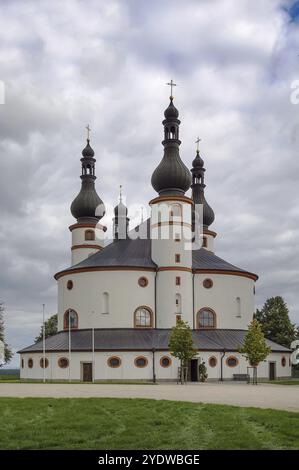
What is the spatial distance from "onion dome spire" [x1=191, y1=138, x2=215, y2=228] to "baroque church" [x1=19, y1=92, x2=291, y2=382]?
16.8m

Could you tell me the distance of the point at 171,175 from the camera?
219ft

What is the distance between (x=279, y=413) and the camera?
20969 mm

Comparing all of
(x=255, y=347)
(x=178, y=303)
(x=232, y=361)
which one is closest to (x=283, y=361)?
(x=232, y=361)

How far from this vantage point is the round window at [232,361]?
6278cm

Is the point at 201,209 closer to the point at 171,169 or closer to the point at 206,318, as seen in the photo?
the point at 171,169

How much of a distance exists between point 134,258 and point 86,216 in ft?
55.3

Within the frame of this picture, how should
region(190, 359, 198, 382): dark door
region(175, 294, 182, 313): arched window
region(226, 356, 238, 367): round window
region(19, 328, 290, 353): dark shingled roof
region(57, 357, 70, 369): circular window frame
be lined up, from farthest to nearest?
region(175, 294, 182, 313): arched window < region(226, 356, 238, 367): round window < region(57, 357, 70, 369): circular window frame < region(190, 359, 198, 382): dark door < region(19, 328, 290, 353): dark shingled roof

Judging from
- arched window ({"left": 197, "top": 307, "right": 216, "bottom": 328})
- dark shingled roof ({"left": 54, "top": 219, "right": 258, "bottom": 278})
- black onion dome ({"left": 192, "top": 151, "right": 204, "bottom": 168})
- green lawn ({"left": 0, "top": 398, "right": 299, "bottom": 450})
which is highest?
black onion dome ({"left": 192, "top": 151, "right": 204, "bottom": 168})

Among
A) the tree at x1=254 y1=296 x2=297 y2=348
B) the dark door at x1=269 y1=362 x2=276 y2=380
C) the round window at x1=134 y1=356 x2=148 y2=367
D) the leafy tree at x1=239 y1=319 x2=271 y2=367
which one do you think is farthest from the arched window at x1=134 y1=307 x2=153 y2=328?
the tree at x1=254 y1=296 x2=297 y2=348

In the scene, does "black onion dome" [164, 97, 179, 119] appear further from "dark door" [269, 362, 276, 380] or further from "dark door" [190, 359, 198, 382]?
"dark door" [269, 362, 276, 380]

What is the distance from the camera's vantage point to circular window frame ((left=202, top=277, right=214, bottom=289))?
67938 millimetres
